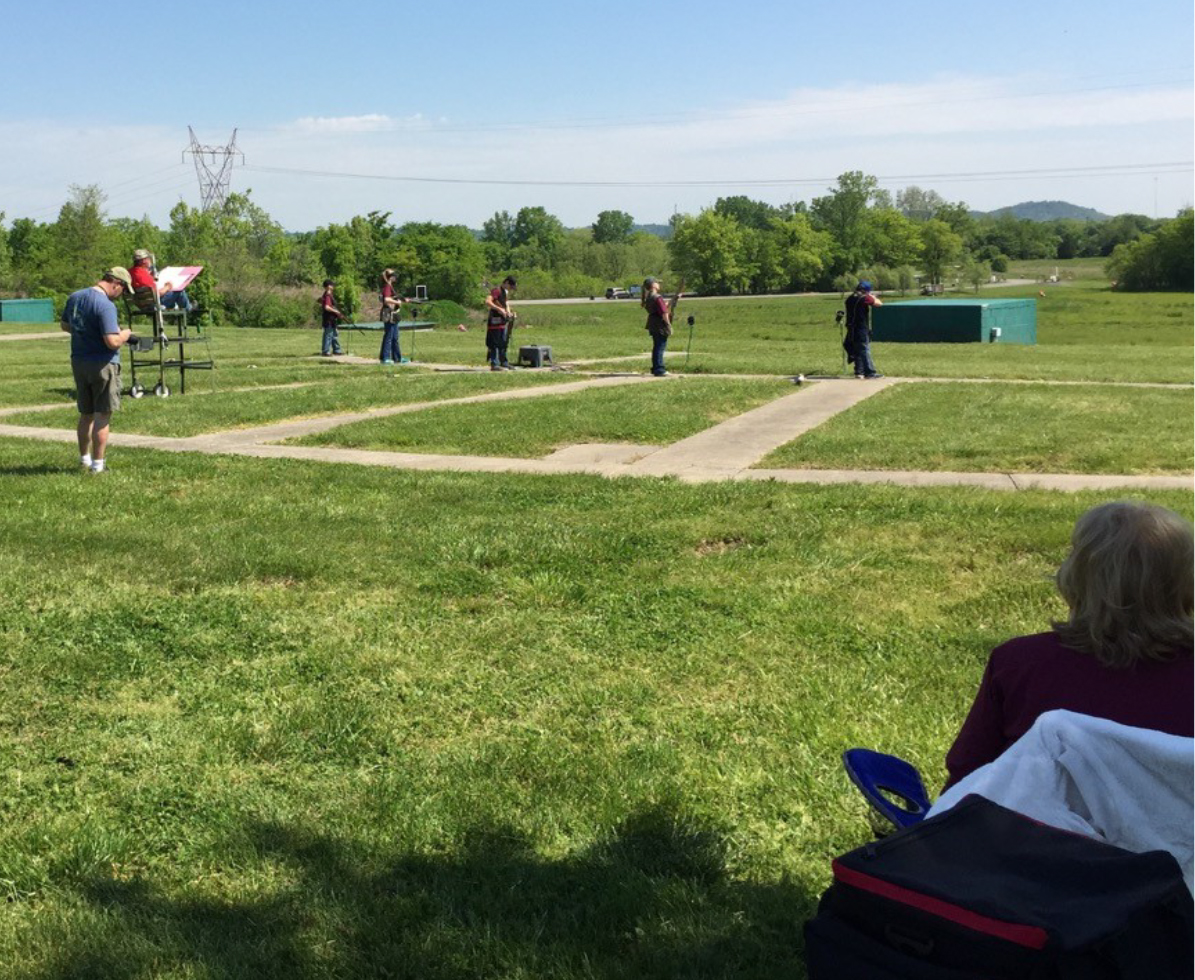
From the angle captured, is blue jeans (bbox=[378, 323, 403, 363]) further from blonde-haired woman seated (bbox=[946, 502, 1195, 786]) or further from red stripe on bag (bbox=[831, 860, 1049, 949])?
red stripe on bag (bbox=[831, 860, 1049, 949])

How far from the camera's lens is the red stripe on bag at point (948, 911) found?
2.12 metres

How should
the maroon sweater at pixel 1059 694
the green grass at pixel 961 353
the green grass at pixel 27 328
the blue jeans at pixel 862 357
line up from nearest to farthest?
the maroon sweater at pixel 1059 694, the blue jeans at pixel 862 357, the green grass at pixel 961 353, the green grass at pixel 27 328

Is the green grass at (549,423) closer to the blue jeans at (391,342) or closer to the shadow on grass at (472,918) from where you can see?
the blue jeans at (391,342)

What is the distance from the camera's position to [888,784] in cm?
328

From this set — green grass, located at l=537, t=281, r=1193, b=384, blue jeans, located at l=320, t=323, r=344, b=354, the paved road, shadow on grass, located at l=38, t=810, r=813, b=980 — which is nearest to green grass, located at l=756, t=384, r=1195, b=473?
green grass, located at l=537, t=281, r=1193, b=384

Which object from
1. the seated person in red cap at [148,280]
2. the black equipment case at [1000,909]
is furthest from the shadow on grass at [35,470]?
the black equipment case at [1000,909]

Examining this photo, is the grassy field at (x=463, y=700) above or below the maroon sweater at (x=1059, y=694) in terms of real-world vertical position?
below

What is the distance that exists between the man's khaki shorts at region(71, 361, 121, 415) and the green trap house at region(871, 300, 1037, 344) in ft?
102

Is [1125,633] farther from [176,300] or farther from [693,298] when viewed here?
[693,298]

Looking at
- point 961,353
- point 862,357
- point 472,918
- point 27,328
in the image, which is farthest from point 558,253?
point 472,918

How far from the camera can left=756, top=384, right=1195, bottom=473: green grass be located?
10.9 metres

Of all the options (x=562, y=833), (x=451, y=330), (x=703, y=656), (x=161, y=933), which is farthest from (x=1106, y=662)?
(x=451, y=330)

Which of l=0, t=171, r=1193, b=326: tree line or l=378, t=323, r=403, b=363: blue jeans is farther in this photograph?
l=0, t=171, r=1193, b=326: tree line

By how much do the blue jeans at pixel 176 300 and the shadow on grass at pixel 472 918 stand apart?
14.5m
